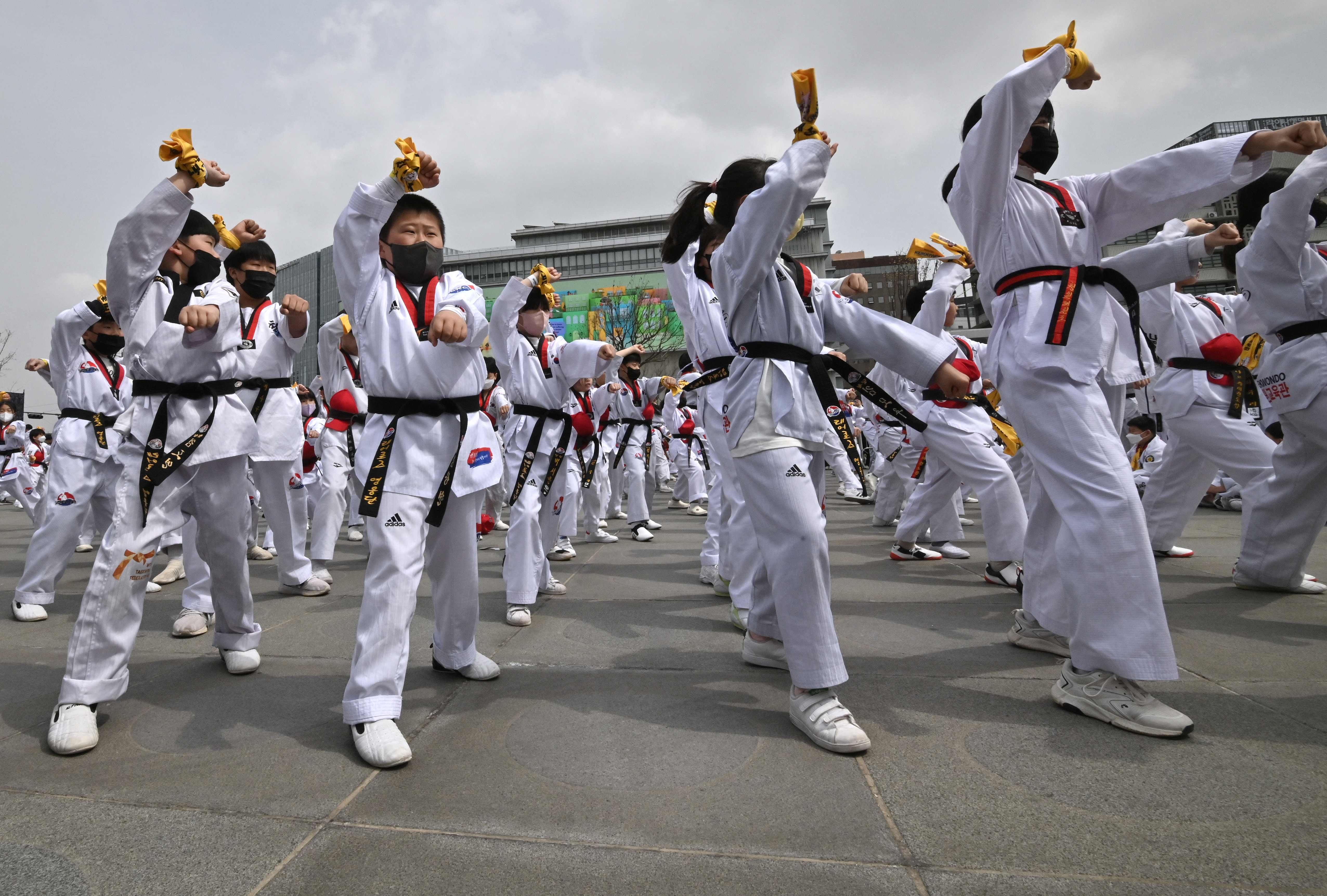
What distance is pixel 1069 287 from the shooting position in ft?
9.24

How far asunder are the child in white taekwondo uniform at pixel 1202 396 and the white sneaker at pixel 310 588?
583cm

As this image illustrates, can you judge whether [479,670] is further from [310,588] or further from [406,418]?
[310,588]

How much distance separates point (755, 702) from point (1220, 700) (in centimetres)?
165

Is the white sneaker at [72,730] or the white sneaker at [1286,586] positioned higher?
the white sneaker at [72,730]

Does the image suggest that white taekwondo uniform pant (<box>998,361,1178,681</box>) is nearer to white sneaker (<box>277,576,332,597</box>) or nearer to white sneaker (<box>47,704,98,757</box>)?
white sneaker (<box>47,704,98,757</box>)

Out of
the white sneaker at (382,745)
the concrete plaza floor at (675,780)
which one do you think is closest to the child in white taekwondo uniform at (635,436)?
the concrete plaza floor at (675,780)

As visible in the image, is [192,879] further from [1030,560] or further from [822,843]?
[1030,560]

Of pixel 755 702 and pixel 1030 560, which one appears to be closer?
pixel 755 702

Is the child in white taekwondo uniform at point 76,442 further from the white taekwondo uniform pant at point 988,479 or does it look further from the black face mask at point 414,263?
the white taekwondo uniform pant at point 988,479

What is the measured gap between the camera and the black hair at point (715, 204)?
2875 millimetres

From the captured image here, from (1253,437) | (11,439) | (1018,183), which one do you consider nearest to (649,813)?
(1018,183)

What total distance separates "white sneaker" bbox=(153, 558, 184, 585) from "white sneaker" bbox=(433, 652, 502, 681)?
12.6 ft

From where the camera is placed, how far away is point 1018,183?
2.99 m

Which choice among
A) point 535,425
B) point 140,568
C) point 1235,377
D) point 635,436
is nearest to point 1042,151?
point 1235,377
